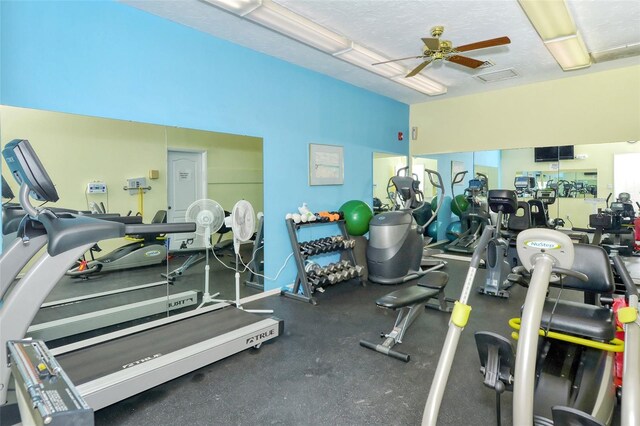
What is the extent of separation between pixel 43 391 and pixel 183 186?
2.74 m

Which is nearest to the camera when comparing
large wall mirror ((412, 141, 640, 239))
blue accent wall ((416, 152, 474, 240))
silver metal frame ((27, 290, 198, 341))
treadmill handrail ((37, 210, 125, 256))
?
treadmill handrail ((37, 210, 125, 256))

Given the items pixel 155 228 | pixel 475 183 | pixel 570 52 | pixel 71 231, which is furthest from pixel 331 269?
pixel 570 52

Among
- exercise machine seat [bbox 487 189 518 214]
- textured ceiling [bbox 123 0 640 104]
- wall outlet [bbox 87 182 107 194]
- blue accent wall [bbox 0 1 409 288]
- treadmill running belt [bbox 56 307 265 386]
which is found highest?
textured ceiling [bbox 123 0 640 104]

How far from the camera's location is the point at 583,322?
193 cm

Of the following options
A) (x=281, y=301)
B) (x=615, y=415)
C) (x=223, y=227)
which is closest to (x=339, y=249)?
(x=281, y=301)

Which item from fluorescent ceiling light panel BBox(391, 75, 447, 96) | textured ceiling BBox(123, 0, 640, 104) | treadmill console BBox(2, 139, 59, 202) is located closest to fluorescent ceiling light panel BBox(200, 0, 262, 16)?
textured ceiling BBox(123, 0, 640, 104)

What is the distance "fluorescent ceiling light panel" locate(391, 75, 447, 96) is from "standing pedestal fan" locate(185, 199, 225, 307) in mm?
3073

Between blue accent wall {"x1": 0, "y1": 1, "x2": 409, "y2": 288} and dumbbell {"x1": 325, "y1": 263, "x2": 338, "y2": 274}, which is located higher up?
blue accent wall {"x1": 0, "y1": 1, "x2": 409, "y2": 288}

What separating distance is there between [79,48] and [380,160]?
4596 mm

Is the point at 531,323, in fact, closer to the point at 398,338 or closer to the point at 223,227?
the point at 398,338

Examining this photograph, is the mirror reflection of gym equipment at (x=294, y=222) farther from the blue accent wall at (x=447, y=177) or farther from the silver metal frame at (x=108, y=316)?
the blue accent wall at (x=447, y=177)

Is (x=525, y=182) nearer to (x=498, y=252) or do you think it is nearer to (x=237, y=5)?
(x=498, y=252)

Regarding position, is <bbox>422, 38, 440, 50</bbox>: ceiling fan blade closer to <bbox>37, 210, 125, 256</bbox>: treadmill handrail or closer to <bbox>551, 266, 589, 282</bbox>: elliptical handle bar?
<bbox>551, 266, 589, 282</bbox>: elliptical handle bar

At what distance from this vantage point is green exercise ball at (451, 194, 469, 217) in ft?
24.1
